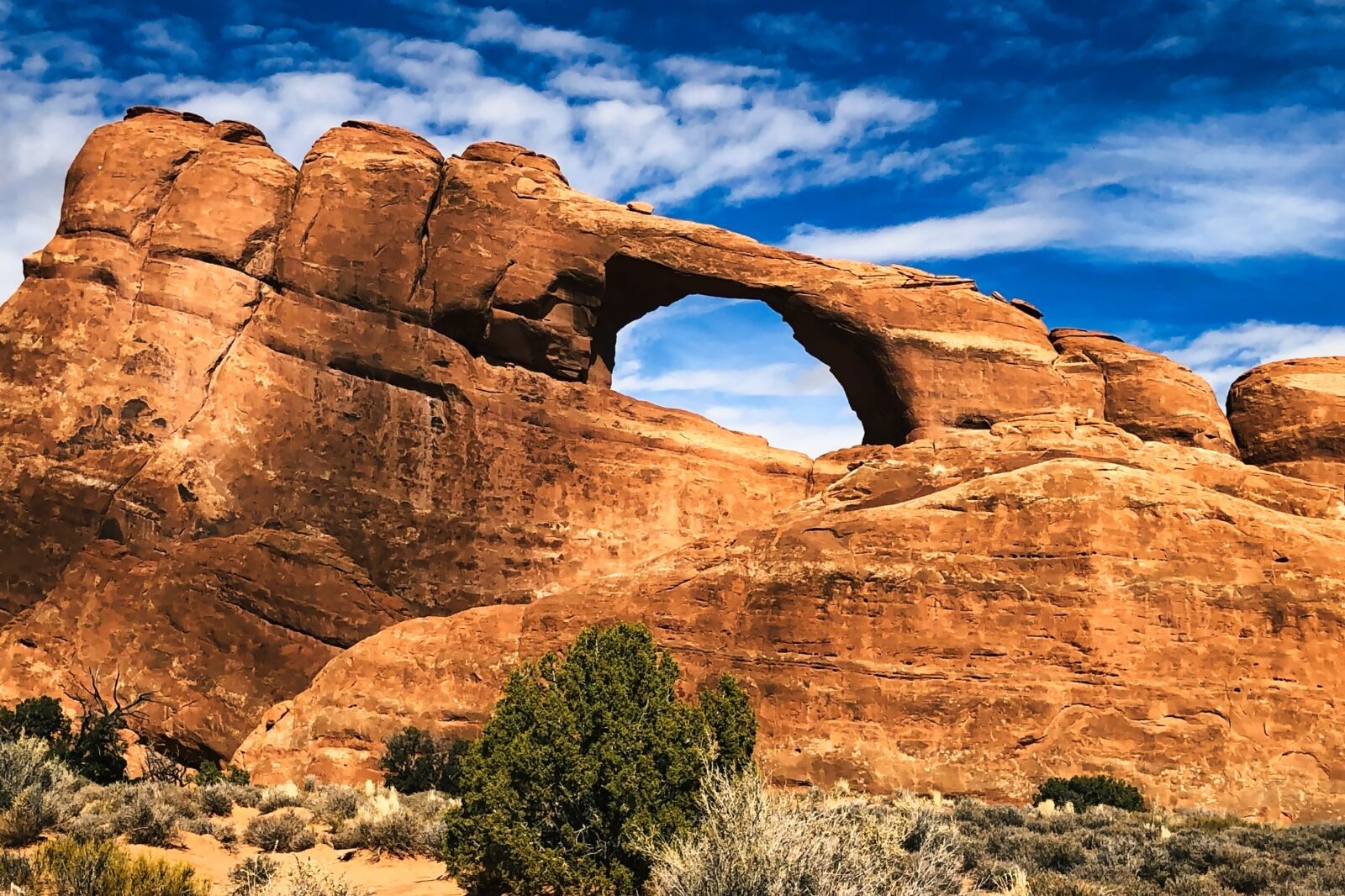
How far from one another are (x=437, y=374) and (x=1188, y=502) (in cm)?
1999

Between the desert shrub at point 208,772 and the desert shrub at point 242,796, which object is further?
the desert shrub at point 208,772

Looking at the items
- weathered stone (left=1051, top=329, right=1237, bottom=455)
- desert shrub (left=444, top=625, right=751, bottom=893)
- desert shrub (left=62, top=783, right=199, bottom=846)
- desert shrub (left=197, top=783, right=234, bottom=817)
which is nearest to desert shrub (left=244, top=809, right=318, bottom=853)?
desert shrub (left=62, top=783, right=199, bottom=846)

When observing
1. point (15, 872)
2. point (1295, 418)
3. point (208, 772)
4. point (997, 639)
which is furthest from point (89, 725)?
point (1295, 418)

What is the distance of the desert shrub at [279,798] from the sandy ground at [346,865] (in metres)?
3.18

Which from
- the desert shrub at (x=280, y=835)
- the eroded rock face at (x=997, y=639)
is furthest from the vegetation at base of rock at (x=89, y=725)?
the desert shrub at (x=280, y=835)

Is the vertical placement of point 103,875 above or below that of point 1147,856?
below

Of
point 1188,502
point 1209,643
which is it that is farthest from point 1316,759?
point 1188,502

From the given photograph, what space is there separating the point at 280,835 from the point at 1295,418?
30515mm

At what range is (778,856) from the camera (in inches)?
400

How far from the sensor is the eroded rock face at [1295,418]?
3350cm

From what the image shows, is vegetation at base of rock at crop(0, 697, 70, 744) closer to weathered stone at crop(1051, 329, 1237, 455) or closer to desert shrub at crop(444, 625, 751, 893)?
desert shrub at crop(444, 625, 751, 893)

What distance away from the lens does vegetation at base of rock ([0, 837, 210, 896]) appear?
10633 mm

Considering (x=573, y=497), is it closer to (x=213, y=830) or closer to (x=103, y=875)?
(x=213, y=830)

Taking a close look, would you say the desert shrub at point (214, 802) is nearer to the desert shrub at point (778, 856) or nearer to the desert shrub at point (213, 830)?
the desert shrub at point (213, 830)
